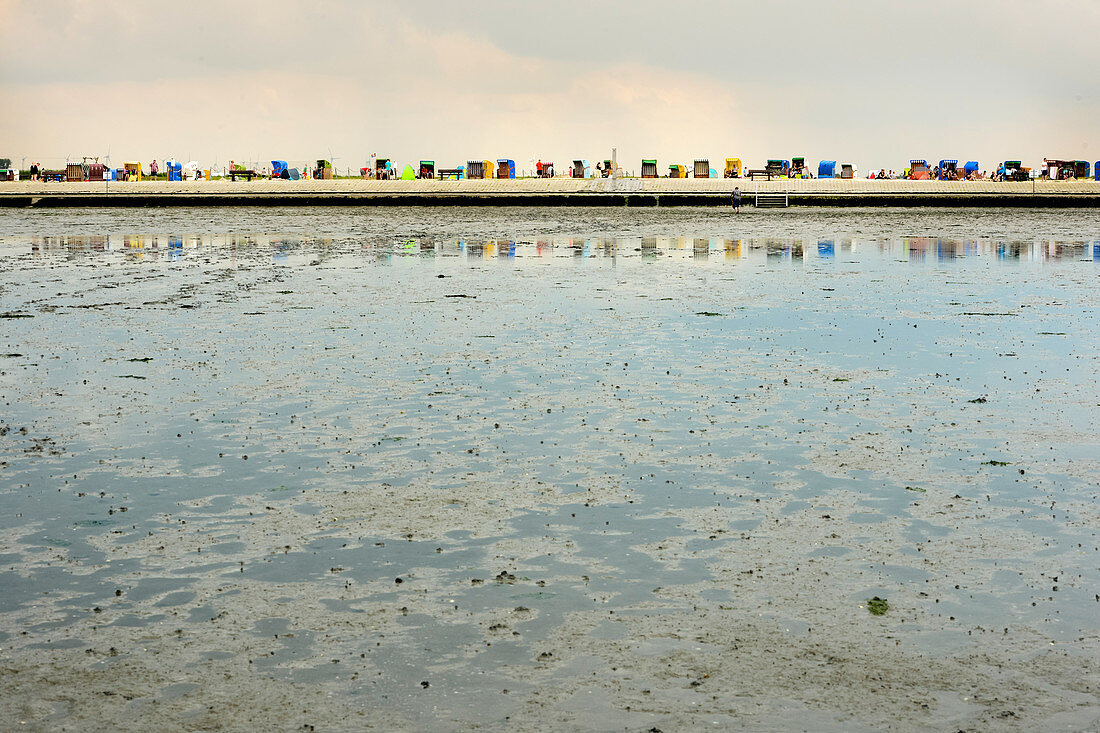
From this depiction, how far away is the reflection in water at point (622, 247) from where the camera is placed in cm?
3594

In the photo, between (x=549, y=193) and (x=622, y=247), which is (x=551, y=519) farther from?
(x=549, y=193)

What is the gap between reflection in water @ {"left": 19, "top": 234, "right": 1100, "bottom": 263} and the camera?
35.9 metres

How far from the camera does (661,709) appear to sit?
6.04 m

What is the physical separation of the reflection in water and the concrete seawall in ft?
103

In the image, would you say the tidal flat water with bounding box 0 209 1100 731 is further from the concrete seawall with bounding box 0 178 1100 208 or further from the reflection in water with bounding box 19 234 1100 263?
the concrete seawall with bounding box 0 178 1100 208

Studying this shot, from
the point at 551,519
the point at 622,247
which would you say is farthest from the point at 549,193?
the point at 551,519

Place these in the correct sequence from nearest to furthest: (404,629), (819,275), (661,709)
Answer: (661,709) < (404,629) < (819,275)

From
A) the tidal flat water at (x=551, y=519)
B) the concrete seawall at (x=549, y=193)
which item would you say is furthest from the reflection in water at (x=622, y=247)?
the concrete seawall at (x=549, y=193)

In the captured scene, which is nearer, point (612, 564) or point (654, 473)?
point (612, 564)

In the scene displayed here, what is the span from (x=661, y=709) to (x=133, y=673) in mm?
2681

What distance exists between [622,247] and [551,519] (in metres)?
30.7

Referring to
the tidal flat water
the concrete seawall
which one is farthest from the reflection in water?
the concrete seawall

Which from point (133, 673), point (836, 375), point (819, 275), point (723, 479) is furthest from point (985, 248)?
point (133, 673)

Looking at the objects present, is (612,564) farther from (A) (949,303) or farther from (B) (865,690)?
(A) (949,303)
